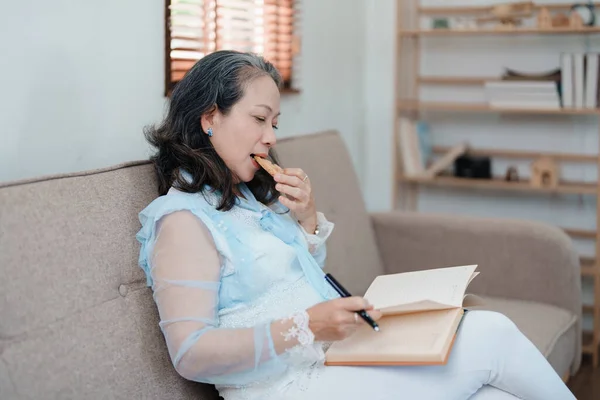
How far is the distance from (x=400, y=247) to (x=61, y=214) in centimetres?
154

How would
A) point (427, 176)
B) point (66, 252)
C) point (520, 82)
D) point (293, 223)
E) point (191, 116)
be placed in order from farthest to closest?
point (427, 176) → point (520, 82) → point (293, 223) → point (191, 116) → point (66, 252)

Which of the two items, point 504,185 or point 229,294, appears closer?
point 229,294

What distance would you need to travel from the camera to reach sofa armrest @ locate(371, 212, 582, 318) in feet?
8.60

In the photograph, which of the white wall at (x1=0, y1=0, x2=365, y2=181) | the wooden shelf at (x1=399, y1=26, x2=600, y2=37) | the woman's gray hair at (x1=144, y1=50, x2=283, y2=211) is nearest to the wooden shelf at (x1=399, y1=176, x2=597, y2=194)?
the wooden shelf at (x1=399, y1=26, x2=600, y2=37)

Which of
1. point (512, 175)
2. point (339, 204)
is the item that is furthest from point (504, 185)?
point (339, 204)

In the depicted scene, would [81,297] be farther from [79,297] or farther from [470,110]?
[470,110]

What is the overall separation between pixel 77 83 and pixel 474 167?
2140mm

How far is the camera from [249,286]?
Result: 5.50 feet

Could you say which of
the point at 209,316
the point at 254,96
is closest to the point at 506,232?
the point at 254,96

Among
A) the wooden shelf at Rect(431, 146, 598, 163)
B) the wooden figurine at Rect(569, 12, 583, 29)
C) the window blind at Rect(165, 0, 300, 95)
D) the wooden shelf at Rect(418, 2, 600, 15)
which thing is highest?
the wooden shelf at Rect(418, 2, 600, 15)

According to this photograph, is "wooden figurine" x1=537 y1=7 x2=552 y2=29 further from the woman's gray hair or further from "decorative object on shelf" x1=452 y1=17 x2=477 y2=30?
the woman's gray hair

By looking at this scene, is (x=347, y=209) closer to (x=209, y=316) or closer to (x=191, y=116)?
(x=191, y=116)

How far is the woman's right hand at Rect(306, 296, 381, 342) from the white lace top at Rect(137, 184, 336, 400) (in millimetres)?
22

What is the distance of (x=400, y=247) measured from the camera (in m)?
2.83
